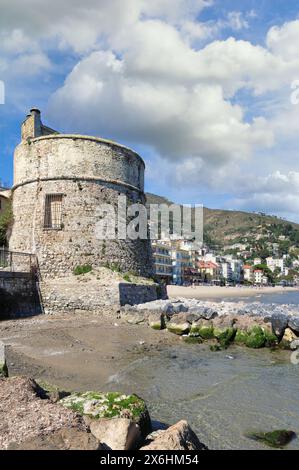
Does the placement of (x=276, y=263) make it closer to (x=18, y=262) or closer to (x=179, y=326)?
(x=18, y=262)

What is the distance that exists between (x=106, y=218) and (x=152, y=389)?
13.2 m

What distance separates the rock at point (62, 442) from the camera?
3.73 meters

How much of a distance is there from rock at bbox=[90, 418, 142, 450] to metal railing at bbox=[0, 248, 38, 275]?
15440mm

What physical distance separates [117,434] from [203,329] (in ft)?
36.4

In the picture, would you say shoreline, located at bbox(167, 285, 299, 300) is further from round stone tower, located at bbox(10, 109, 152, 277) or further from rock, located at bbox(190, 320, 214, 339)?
rock, located at bbox(190, 320, 214, 339)

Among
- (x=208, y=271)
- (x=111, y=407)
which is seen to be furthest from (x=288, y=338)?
(x=208, y=271)

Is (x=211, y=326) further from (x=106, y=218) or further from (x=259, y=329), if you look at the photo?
(x=106, y=218)

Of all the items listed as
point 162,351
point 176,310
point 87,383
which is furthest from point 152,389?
point 176,310

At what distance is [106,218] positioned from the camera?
2077cm

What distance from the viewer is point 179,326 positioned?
51.4 feet

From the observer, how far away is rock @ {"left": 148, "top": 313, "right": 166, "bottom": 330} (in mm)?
16031

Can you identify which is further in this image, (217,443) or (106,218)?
(106,218)
